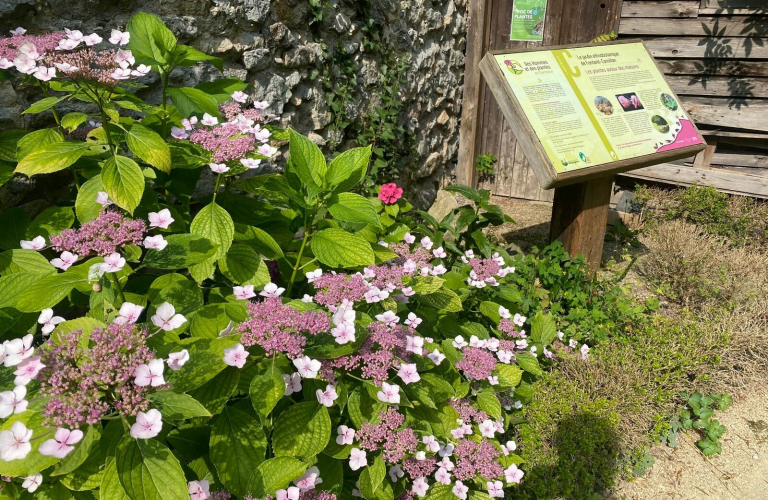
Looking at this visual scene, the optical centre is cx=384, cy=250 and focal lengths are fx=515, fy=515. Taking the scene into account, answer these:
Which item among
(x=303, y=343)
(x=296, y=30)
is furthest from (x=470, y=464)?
(x=296, y=30)

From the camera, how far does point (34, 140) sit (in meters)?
1.49

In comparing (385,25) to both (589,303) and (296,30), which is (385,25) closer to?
(296,30)

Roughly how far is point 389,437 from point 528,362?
1.15 meters

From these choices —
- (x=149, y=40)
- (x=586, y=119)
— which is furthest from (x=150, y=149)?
(x=586, y=119)

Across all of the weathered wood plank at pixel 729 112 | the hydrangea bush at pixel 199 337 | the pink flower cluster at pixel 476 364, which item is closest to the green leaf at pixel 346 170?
the hydrangea bush at pixel 199 337

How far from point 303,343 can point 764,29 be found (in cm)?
480

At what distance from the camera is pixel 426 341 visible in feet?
5.85

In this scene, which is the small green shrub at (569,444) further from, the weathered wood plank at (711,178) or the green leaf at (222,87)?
the weathered wood plank at (711,178)

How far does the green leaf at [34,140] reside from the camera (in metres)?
1.45

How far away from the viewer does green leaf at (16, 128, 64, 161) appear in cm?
145

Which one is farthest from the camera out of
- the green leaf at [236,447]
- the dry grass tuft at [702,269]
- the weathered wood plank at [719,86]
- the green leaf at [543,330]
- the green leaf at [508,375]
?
the weathered wood plank at [719,86]

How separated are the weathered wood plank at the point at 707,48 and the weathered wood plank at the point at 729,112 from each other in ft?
1.19

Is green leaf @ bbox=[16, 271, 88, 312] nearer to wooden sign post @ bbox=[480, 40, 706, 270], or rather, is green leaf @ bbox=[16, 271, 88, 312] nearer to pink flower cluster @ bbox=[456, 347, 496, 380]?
pink flower cluster @ bbox=[456, 347, 496, 380]

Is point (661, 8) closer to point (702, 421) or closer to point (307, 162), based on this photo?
point (702, 421)
